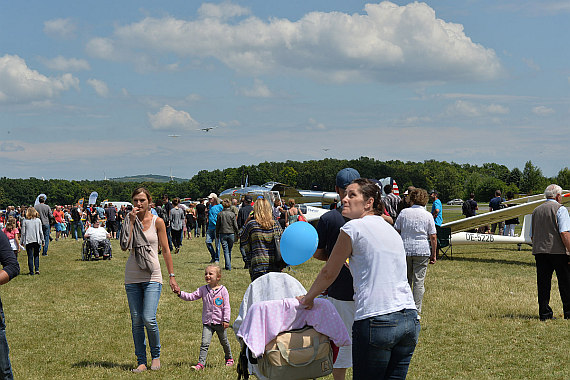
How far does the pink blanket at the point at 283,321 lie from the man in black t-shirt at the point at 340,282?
94 centimetres

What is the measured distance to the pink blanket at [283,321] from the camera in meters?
3.39

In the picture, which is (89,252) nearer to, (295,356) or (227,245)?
(227,245)

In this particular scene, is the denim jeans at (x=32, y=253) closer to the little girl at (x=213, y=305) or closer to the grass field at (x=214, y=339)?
the grass field at (x=214, y=339)

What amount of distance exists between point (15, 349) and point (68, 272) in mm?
8218

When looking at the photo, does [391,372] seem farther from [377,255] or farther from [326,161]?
[326,161]

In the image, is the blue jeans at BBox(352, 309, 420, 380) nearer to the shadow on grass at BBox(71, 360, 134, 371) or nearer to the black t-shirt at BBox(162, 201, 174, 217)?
the shadow on grass at BBox(71, 360, 134, 371)

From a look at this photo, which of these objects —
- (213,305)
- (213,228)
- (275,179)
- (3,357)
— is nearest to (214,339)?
(213,305)

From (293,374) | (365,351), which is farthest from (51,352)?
(365,351)

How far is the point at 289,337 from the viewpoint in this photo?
11.2 ft

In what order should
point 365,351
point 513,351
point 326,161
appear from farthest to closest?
point 326,161, point 513,351, point 365,351

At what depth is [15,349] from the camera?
24.2ft

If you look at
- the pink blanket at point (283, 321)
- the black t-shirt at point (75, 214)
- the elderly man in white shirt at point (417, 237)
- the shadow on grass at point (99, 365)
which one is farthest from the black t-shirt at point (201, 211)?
the pink blanket at point (283, 321)

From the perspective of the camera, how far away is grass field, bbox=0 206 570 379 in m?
6.32

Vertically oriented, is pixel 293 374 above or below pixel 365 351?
below
